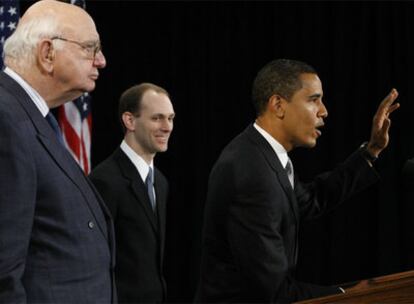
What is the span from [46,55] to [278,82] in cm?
108

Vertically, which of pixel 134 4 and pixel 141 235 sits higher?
Result: pixel 134 4

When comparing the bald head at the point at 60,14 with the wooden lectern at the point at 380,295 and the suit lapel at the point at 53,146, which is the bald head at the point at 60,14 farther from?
the wooden lectern at the point at 380,295

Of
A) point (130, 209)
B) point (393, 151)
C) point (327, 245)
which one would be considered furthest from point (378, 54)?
point (130, 209)

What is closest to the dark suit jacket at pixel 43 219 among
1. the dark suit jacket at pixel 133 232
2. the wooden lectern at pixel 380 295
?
the wooden lectern at pixel 380 295

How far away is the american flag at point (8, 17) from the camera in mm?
4121

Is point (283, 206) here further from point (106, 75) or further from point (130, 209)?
point (106, 75)

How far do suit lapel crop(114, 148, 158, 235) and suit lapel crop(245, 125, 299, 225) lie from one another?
743mm

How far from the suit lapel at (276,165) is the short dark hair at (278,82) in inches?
Result: 5.7

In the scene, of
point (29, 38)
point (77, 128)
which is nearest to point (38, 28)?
point (29, 38)

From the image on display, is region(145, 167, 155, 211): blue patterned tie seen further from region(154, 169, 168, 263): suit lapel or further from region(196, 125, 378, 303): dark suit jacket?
region(196, 125, 378, 303): dark suit jacket

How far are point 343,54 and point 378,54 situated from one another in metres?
0.25

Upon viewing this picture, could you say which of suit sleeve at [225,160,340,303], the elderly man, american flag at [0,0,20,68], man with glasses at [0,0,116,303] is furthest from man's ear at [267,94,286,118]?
american flag at [0,0,20,68]

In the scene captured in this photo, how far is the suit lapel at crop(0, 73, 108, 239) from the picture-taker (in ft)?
5.72

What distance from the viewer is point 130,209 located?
3111mm
